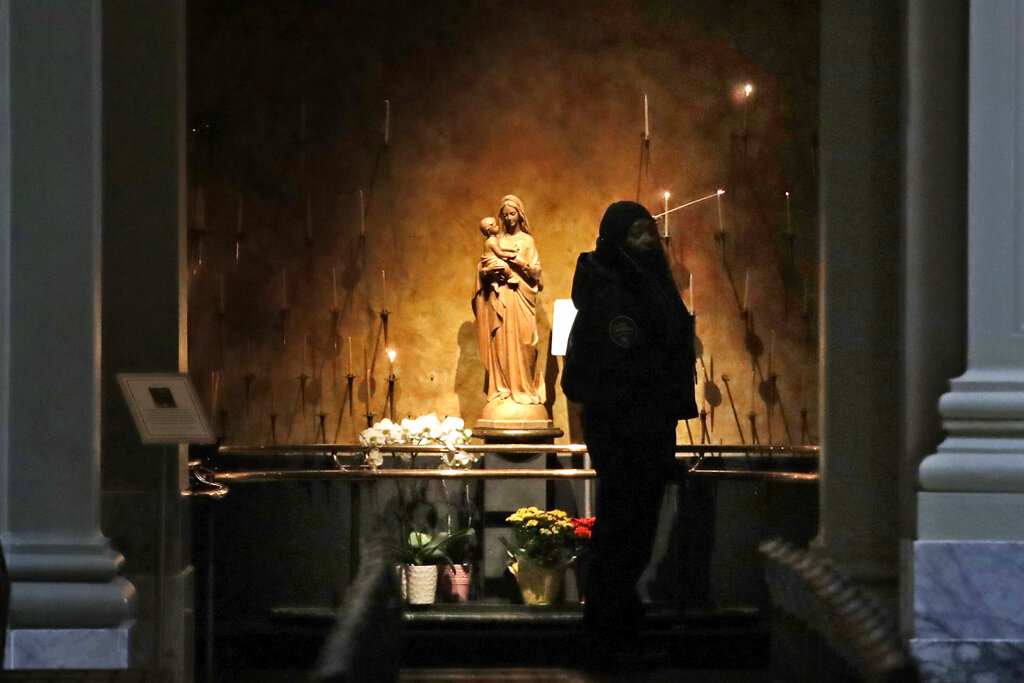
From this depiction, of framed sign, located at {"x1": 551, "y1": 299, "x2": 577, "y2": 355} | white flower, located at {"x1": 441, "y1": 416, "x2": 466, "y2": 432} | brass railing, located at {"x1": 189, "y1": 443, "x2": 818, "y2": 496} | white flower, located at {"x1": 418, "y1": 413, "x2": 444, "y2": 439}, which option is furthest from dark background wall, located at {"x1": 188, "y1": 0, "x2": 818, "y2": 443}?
white flower, located at {"x1": 418, "y1": 413, "x2": 444, "y2": 439}

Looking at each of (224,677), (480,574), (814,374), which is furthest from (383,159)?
(224,677)

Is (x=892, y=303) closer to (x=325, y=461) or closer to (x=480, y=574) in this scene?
(x=480, y=574)

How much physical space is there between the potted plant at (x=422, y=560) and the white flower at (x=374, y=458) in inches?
17.6

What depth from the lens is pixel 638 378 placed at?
4992 mm

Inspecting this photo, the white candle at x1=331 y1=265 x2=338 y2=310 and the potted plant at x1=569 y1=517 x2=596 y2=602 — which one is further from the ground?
the white candle at x1=331 y1=265 x2=338 y2=310

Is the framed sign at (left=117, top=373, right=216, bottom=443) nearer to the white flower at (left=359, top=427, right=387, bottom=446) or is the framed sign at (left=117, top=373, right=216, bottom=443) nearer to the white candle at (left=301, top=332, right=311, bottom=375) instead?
the white flower at (left=359, top=427, right=387, bottom=446)

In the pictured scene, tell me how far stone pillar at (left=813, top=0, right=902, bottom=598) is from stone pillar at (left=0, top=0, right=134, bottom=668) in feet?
7.20

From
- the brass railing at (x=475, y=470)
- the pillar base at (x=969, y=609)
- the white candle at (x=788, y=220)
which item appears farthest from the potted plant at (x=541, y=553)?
the white candle at (x=788, y=220)

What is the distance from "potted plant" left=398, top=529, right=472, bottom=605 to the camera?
645 centimetres

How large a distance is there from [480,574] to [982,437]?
3.52 metres

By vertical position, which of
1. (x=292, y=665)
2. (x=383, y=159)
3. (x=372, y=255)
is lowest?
(x=292, y=665)

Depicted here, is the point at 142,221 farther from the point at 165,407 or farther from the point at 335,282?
the point at 335,282

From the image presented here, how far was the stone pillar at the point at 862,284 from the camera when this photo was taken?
13.8 feet

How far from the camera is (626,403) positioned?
4.98 m
